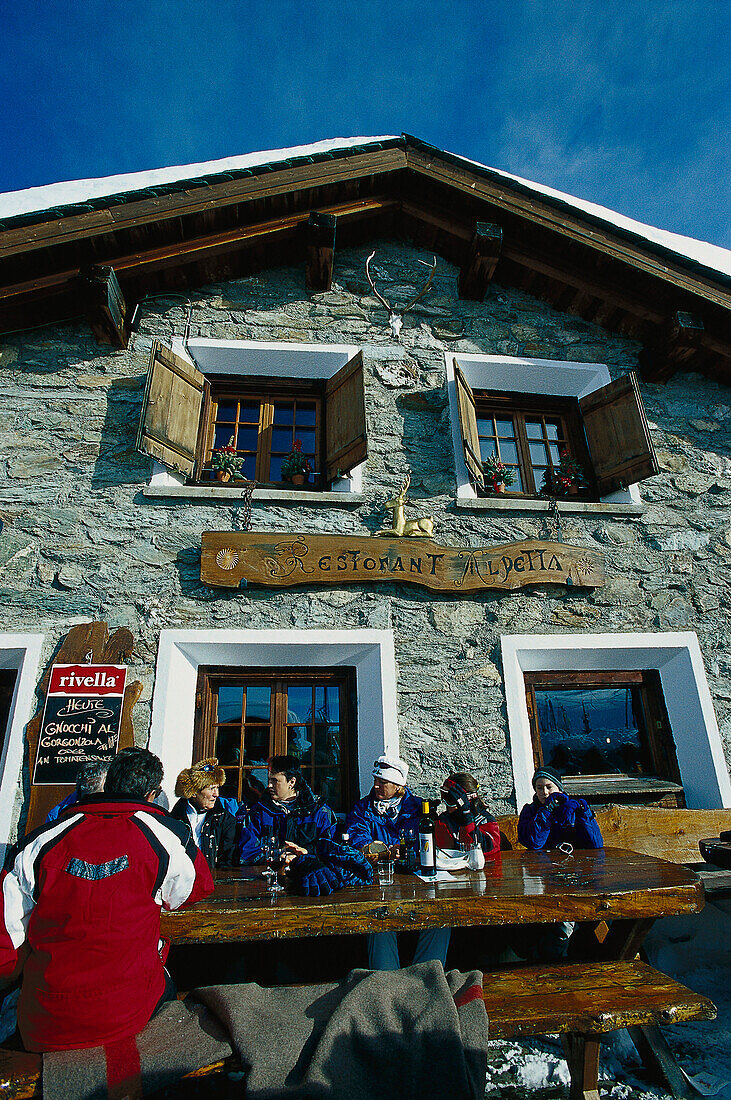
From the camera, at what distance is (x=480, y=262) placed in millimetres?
6379

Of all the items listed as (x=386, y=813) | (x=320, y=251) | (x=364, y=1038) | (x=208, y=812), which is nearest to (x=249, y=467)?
(x=320, y=251)

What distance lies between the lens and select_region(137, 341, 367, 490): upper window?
5457 mm

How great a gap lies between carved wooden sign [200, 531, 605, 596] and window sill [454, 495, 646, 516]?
372 millimetres

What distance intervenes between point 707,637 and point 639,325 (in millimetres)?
3407

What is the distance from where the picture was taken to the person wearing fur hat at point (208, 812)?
12.3 ft

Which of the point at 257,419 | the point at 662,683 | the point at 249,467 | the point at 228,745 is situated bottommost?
the point at 228,745

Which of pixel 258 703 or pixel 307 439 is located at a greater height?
pixel 307 439

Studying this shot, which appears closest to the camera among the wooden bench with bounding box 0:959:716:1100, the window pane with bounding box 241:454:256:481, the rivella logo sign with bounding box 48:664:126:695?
the wooden bench with bounding box 0:959:716:1100

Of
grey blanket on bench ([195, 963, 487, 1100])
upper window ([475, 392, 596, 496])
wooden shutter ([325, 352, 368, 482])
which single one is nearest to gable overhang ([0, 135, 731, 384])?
upper window ([475, 392, 596, 496])

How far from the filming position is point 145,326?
606 centimetres

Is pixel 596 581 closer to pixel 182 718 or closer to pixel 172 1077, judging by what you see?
pixel 182 718

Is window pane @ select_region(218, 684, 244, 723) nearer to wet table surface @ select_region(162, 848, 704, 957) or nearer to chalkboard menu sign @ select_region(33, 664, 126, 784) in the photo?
chalkboard menu sign @ select_region(33, 664, 126, 784)

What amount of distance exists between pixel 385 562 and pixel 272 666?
51.7 inches

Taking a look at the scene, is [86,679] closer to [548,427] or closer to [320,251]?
[320,251]
